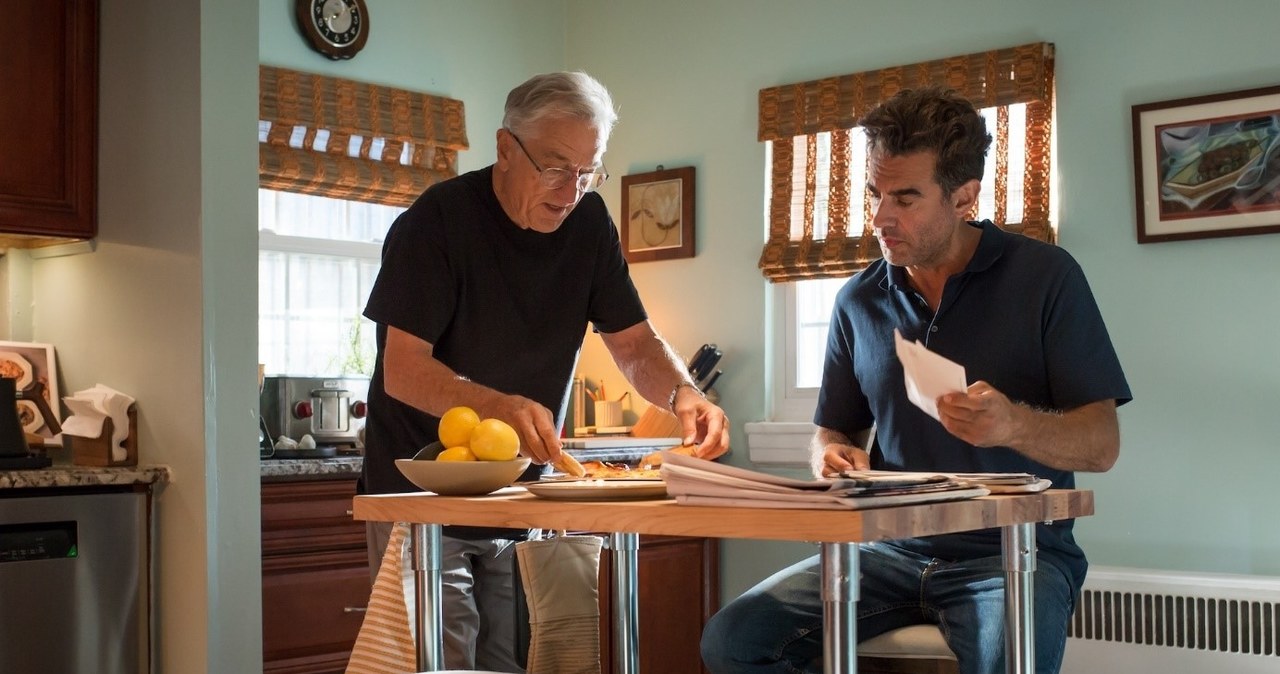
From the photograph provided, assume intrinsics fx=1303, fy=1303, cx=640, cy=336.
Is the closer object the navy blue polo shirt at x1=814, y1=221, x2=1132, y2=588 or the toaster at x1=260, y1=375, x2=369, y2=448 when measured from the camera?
the navy blue polo shirt at x1=814, y1=221, x2=1132, y2=588

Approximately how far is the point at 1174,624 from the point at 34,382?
296 centimetres

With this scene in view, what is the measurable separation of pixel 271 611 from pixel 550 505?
2133 mm

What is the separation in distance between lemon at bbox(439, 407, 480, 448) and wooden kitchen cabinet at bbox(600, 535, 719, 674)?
2.36 meters

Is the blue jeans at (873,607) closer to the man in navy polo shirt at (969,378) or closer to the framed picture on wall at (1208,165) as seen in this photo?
the man in navy polo shirt at (969,378)

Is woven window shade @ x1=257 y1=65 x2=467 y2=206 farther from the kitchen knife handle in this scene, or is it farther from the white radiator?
the white radiator

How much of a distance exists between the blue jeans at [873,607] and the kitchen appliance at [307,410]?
78.7 inches

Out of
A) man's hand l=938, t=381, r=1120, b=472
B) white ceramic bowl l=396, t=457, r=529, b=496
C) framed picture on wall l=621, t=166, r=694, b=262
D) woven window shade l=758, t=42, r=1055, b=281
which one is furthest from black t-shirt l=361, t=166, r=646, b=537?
framed picture on wall l=621, t=166, r=694, b=262

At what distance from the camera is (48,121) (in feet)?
10.3

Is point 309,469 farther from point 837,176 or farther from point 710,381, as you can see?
point 837,176

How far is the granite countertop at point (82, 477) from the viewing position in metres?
2.75

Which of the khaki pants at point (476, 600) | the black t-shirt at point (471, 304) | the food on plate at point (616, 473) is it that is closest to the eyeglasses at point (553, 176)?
the black t-shirt at point (471, 304)

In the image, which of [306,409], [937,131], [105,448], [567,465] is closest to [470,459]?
[567,465]

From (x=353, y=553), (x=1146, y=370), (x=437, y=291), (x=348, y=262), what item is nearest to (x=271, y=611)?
(x=353, y=553)

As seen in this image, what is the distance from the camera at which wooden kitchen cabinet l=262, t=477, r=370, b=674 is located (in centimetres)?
339
